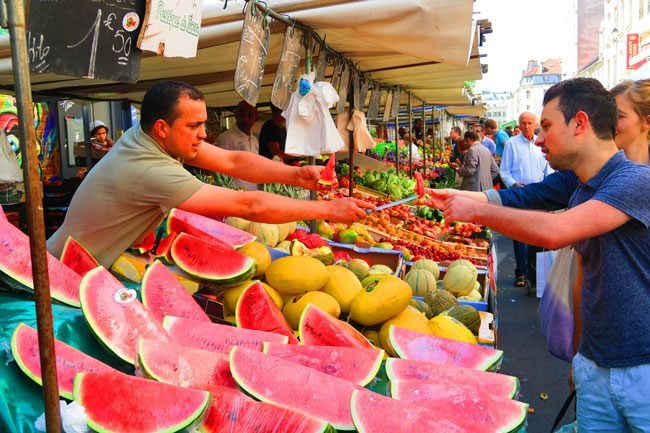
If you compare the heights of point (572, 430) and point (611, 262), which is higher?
point (611, 262)

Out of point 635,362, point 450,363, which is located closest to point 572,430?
point 635,362

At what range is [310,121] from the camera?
4.81 m

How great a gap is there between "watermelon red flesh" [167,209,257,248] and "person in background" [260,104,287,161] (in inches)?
176

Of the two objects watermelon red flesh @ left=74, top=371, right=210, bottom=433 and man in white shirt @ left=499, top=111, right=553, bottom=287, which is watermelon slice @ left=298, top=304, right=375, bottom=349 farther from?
man in white shirt @ left=499, top=111, right=553, bottom=287

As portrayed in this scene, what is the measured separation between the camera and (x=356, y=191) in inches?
352

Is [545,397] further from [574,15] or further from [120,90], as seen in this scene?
[574,15]

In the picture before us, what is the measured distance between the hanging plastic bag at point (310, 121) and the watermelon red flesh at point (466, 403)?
3.22 meters

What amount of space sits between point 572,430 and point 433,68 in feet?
21.7

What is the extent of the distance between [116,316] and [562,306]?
7.25 ft

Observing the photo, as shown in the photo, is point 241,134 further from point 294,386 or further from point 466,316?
point 294,386

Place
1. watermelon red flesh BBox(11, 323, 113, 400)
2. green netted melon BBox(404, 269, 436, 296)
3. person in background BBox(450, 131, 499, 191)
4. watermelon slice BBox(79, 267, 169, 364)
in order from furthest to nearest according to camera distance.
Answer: person in background BBox(450, 131, 499, 191) < green netted melon BBox(404, 269, 436, 296) < watermelon slice BBox(79, 267, 169, 364) < watermelon red flesh BBox(11, 323, 113, 400)

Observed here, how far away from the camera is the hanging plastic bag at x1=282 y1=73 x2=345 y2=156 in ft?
15.5

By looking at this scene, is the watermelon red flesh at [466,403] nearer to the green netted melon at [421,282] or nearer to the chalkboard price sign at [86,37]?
the chalkboard price sign at [86,37]

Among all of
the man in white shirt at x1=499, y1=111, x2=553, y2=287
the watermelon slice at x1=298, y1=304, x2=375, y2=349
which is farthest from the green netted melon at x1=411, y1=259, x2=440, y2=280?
the man in white shirt at x1=499, y1=111, x2=553, y2=287
